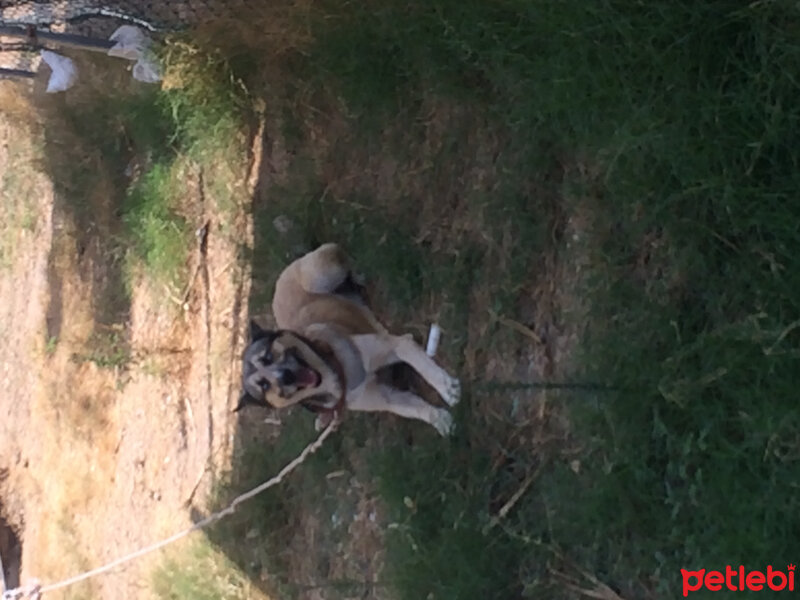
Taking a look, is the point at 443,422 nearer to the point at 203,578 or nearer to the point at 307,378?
the point at 307,378

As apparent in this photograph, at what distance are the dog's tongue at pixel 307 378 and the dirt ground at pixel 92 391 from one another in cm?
136

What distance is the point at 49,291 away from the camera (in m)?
6.30

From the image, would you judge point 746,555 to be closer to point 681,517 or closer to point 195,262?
point 681,517

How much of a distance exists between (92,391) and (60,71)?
2.03 metres

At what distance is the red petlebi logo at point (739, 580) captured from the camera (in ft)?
7.94

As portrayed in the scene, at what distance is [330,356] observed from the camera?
11.2 ft

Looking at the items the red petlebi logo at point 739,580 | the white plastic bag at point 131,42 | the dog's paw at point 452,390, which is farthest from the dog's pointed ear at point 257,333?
the white plastic bag at point 131,42

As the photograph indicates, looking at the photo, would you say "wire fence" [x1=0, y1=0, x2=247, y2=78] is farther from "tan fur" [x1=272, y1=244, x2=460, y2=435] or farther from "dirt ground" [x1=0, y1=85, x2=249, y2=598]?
"tan fur" [x1=272, y1=244, x2=460, y2=435]

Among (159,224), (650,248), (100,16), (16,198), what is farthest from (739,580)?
(16,198)

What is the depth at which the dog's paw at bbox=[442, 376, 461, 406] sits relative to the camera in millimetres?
3346

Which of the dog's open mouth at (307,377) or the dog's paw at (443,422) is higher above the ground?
the dog's open mouth at (307,377)

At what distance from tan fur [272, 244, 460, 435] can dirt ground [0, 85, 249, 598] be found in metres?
0.85

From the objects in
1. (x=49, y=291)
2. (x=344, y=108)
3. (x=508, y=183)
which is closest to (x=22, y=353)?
(x=49, y=291)

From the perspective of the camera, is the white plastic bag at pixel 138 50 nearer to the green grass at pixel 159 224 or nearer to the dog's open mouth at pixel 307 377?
the green grass at pixel 159 224
